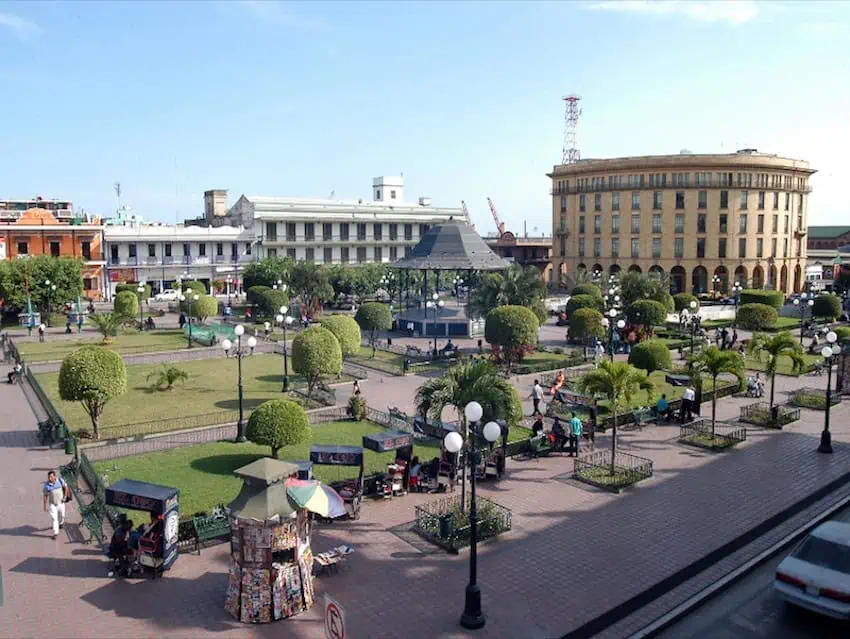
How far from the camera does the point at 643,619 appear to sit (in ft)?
40.6

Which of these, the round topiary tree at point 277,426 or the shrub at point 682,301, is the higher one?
the shrub at point 682,301

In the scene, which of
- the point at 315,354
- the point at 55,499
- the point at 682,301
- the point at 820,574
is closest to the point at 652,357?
the point at 315,354

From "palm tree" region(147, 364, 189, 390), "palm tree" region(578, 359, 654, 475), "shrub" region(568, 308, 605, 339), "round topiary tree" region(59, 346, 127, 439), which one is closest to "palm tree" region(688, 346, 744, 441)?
"palm tree" region(578, 359, 654, 475)

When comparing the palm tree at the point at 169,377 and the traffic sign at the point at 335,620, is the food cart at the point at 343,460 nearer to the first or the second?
Result: the traffic sign at the point at 335,620

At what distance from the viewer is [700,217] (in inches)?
2960

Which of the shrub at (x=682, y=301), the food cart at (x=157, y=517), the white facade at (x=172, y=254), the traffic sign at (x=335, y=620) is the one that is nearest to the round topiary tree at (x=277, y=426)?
the food cart at (x=157, y=517)

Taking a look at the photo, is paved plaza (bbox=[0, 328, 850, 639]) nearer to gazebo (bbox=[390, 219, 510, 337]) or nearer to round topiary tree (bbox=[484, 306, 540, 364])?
round topiary tree (bbox=[484, 306, 540, 364])

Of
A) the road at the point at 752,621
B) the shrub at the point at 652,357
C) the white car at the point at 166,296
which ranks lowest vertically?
the road at the point at 752,621

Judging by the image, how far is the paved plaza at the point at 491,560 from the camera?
12016mm

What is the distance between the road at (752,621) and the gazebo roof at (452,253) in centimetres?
3636

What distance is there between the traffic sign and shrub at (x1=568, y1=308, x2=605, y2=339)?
30678mm

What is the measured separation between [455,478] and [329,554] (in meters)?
5.77

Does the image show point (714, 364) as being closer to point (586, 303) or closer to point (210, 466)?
point (210, 466)

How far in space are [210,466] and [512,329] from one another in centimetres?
1727
